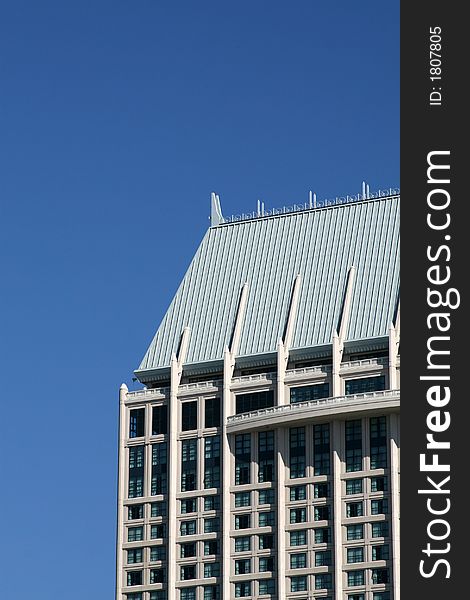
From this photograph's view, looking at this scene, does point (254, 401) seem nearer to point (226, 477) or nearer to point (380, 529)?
point (226, 477)

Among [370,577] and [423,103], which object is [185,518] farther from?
[423,103]

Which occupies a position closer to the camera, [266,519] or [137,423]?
[266,519]

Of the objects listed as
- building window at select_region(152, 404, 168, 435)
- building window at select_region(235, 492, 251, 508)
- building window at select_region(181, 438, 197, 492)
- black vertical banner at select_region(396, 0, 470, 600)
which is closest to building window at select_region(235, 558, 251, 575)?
building window at select_region(235, 492, 251, 508)

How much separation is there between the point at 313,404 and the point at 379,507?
13.3 meters

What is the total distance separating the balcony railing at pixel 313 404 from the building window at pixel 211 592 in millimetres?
18315

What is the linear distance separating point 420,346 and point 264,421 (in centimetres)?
13263

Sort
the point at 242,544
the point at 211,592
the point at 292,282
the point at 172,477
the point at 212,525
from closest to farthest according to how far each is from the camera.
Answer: the point at 211,592
the point at 242,544
the point at 212,525
the point at 172,477
the point at 292,282

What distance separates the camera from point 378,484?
172750 mm

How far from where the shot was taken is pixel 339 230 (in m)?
193

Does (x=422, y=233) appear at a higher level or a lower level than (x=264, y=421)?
lower

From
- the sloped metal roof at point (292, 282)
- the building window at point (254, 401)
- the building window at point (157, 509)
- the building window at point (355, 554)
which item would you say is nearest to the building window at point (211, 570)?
the building window at point (157, 509)

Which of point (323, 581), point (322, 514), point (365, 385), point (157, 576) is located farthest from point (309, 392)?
point (157, 576)

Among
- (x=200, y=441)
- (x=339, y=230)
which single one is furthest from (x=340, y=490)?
(x=339, y=230)

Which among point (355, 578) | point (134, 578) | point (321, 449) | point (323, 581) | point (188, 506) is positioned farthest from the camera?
point (134, 578)
